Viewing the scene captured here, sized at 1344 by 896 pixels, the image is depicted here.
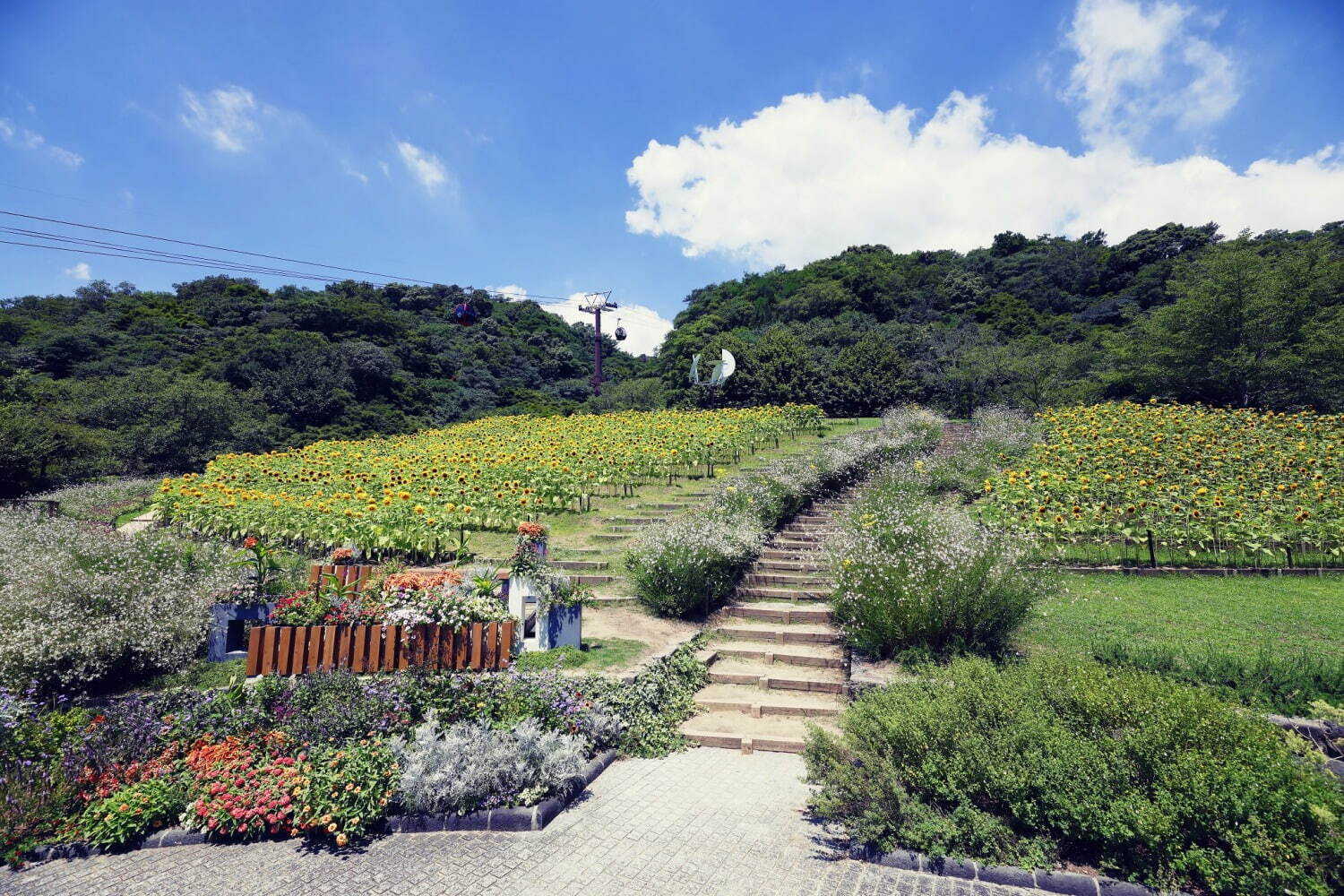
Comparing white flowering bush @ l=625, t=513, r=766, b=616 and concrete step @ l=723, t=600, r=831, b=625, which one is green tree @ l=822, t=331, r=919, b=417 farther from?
concrete step @ l=723, t=600, r=831, b=625

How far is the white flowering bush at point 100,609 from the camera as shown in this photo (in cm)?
625

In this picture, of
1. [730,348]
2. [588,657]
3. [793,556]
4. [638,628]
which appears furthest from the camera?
[730,348]

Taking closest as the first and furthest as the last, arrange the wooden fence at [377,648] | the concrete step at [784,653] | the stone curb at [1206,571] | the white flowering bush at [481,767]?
the white flowering bush at [481,767] < the wooden fence at [377,648] < the concrete step at [784,653] < the stone curb at [1206,571]

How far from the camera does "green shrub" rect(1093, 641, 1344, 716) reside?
5.00 metres

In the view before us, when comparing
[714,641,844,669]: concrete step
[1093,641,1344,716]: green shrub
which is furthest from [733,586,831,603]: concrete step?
[1093,641,1344,716]: green shrub

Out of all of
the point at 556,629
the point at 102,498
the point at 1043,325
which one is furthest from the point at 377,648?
the point at 1043,325

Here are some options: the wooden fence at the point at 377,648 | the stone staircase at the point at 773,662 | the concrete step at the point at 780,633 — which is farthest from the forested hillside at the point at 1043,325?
the wooden fence at the point at 377,648

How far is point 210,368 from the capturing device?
34.6m

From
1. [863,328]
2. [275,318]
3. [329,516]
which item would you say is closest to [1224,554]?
[329,516]

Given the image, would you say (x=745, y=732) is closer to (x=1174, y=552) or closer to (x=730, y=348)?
(x=1174, y=552)

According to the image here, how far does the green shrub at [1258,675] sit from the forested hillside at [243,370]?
27.8 m

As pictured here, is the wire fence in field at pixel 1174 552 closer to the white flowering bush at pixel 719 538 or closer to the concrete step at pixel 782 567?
the concrete step at pixel 782 567

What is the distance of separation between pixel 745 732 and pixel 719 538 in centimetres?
347

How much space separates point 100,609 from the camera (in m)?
6.71
